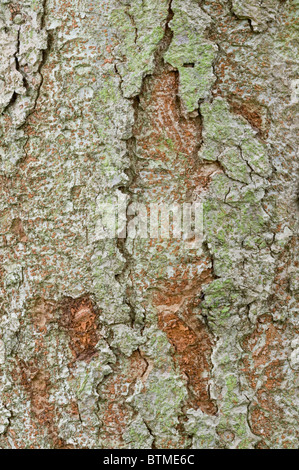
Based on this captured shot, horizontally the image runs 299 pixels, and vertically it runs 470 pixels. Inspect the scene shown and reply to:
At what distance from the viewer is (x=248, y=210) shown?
39.0 inches

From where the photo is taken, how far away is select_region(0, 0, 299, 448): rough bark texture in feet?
3.21

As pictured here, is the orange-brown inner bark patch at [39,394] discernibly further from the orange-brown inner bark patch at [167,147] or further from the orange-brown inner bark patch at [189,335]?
the orange-brown inner bark patch at [167,147]

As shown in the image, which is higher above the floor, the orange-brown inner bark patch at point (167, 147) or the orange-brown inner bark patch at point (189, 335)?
the orange-brown inner bark patch at point (167, 147)

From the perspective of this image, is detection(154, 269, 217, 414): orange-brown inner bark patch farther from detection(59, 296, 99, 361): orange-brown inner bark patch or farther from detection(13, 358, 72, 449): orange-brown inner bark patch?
detection(13, 358, 72, 449): orange-brown inner bark patch

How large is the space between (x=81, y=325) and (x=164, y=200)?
34cm

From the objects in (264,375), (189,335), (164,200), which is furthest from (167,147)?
(264,375)

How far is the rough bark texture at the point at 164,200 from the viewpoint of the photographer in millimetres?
979

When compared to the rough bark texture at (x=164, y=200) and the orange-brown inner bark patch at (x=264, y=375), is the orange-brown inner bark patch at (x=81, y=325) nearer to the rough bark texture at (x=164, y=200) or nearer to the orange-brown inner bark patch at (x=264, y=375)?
the rough bark texture at (x=164, y=200)

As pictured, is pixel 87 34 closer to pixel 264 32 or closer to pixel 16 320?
pixel 264 32

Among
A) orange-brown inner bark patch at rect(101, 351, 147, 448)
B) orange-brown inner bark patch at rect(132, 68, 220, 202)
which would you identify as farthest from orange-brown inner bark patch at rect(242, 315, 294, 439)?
orange-brown inner bark patch at rect(132, 68, 220, 202)

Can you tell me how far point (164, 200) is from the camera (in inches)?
39.2

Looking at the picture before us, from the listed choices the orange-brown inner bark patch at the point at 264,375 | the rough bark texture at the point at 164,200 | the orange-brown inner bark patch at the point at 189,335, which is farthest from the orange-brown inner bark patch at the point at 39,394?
the orange-brown inner bark patch at the point at 264,375

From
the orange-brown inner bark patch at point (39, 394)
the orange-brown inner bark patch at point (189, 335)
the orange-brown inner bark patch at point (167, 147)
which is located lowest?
the orange-brown inner bark patch at point (39, 394)

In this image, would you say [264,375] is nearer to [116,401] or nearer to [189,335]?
[189,335]
